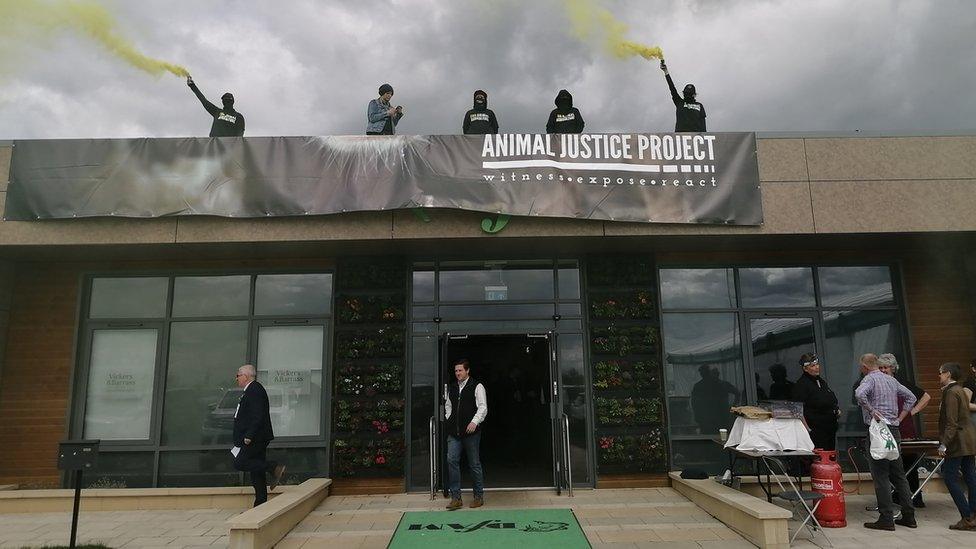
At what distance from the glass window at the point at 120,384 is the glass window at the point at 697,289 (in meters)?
7.18

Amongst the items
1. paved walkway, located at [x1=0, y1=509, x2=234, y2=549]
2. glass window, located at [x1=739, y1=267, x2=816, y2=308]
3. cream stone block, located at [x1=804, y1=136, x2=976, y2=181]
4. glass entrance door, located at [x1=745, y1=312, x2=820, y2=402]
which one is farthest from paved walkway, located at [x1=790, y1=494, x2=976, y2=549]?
paved walkway, located at [x1=0, y1=509, x2=234, y2=549]

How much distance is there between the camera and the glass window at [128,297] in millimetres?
8688

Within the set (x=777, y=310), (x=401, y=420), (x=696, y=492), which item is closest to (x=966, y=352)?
(x=777, y=310)

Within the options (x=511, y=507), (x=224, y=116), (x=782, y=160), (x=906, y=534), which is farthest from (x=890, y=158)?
(x=224, y=116)

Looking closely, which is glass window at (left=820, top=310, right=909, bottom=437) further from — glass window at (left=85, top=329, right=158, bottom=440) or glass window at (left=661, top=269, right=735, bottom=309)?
glass window at (left=85, top=329, right=158, bottom=440)

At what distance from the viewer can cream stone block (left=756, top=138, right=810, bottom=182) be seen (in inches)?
304

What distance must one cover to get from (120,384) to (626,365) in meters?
6.89

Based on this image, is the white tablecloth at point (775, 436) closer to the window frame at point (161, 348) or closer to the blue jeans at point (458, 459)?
the blue jeans at point (458, 459)

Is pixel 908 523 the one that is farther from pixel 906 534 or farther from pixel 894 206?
pixel 894 206

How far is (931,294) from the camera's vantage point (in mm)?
8688

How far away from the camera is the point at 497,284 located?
858 cm

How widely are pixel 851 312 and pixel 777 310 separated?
106cm

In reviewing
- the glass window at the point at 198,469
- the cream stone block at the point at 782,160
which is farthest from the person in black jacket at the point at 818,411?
the glass window at the point at 198,469

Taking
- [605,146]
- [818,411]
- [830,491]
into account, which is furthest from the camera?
[605,146]
